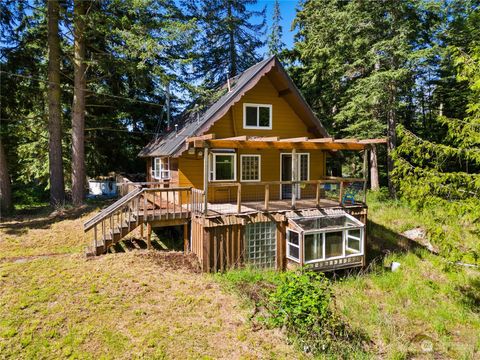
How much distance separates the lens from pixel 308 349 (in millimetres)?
5984

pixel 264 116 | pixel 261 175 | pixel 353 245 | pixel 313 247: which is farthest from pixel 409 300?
pixel 264 116

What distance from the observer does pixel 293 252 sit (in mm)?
10430

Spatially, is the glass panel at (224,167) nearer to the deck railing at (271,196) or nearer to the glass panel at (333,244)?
the deck railing at (271,196)

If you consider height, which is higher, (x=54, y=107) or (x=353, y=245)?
(x=54, y=107)

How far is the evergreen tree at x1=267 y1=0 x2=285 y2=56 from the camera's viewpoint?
92.2 feet

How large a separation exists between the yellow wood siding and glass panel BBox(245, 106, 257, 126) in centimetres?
26

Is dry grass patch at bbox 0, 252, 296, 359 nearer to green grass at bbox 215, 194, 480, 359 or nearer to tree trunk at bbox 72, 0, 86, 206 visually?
green grass at bbox 215, 194, 480, 359

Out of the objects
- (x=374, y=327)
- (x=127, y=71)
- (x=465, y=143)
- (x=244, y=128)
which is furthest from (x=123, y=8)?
(x=374, y=327)

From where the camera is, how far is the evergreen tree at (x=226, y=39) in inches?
995

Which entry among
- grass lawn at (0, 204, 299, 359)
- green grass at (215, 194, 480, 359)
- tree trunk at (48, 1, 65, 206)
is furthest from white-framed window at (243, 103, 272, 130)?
tree trunk at (48, 1, 65, 206)

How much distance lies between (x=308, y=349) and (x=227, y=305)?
2.22m

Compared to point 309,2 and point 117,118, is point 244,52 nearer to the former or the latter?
point 309,2

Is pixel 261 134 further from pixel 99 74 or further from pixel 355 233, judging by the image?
pixel 99 74

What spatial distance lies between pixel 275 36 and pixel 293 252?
2415 cm
